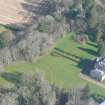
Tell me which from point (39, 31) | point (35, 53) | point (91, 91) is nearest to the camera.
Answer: point (91, 91)

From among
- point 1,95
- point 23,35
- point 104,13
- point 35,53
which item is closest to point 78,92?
point 1,95

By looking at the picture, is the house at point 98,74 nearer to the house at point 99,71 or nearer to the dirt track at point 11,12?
the house at point 99,71

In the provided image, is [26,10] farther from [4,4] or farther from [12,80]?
[12,80]

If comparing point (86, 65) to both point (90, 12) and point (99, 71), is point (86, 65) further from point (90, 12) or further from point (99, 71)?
point (90, 12)

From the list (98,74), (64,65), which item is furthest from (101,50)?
(64,65)

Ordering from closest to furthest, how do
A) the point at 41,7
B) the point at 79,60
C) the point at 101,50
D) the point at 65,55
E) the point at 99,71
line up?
the point at 99,71 → the point at 79,60 → the point at 65,55 → the point at 101,50 → the point at 41,7

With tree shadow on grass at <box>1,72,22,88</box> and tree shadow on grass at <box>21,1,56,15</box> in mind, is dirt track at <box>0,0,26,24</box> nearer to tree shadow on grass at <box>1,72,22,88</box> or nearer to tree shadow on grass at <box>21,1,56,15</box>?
tree shadow on grass at <box>21,1,56,15</box>
